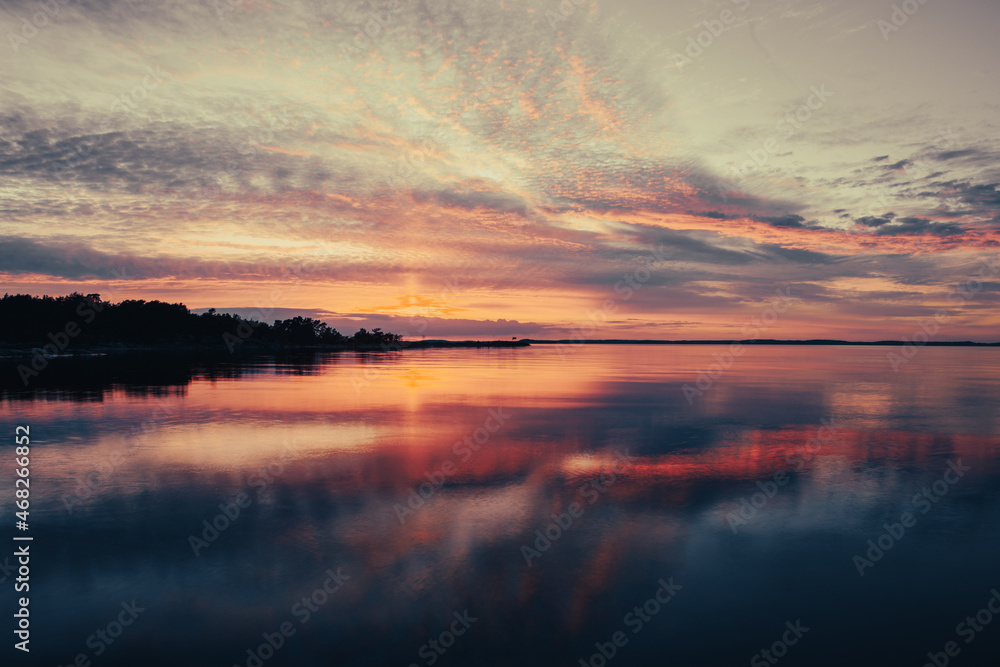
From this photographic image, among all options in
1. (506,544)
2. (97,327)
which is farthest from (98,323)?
(506,544)

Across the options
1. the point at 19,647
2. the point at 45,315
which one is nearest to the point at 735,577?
the point at 19,647

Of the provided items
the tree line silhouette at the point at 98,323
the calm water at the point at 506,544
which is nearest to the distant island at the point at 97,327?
the tree line silhouette at the point at 98,323

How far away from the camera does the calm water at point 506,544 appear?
777 cm

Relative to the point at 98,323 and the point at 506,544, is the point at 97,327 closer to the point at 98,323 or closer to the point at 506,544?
the point at 98,323

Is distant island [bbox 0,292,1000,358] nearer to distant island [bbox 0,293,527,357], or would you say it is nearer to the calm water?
distant island [bbox 0,293,527,357]

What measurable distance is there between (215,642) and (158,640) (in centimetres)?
83

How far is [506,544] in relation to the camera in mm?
10906

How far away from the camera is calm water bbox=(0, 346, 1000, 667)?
7770 mm

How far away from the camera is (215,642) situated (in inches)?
299

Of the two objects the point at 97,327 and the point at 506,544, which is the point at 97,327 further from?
the point at 506,544

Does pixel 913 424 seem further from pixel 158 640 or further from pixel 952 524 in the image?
pixel 158 640

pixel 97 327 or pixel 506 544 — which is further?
pixel 97 327

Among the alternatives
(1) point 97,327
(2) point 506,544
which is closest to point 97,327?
(1) point 97,327

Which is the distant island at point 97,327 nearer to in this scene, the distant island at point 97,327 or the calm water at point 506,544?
the distant island at point 97,327
